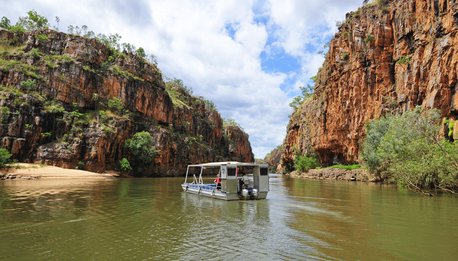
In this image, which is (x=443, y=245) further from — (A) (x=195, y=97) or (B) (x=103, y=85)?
(A) (x=195, y=97)

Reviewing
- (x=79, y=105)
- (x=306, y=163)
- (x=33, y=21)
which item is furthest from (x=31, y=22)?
(x=306, y=163)

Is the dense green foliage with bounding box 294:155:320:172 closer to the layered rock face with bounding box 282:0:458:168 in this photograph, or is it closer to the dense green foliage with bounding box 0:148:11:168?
the layered rock face with bounding box 282:0:458:168

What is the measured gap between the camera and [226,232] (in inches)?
699

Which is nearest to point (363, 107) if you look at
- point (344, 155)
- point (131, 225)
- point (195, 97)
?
point (344, 155)

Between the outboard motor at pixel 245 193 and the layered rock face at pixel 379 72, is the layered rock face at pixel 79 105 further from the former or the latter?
the outboard motor at pixel 245 193

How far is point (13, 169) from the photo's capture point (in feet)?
218

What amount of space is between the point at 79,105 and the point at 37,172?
27285 mm

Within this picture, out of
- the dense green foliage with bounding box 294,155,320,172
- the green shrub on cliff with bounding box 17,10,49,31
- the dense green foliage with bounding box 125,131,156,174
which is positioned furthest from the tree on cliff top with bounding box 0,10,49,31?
the dense green foliage with bounding box 294,155,320,172

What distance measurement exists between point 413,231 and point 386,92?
62.1m

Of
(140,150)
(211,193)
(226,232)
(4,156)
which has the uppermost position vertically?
(140,150)

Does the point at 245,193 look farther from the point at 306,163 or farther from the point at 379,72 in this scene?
the point at 306,163

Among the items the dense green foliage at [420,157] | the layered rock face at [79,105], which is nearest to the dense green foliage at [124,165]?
the layered rock face at [79,105]

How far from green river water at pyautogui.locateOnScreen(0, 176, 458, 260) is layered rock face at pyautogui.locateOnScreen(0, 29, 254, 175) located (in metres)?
55.9

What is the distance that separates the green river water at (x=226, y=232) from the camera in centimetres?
1350
